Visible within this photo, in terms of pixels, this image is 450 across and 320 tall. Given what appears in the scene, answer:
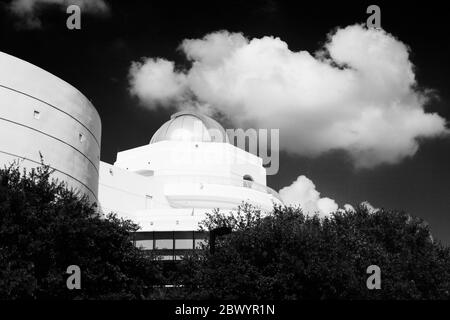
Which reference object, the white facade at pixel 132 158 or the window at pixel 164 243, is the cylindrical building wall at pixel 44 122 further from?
the window at pixel 164 243

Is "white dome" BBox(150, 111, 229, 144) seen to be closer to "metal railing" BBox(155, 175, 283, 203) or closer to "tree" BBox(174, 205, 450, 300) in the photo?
"metal railing" BBox(155, 175, 283, 203)

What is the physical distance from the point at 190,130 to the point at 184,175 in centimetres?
679

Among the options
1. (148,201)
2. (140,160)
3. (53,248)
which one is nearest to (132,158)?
(140,160)

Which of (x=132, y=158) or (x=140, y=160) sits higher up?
(x=132, y=158)

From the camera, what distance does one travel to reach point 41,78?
37.7 m

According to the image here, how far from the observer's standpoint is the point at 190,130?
6638cm

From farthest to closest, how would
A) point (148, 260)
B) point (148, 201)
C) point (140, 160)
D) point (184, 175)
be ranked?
point (140, 160) → point (184, 175) → point (148, 201) → point (148, 260)

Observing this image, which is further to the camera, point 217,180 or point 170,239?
point 217,180

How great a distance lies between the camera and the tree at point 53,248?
23.6m

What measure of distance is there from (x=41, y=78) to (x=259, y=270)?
19.2 meters

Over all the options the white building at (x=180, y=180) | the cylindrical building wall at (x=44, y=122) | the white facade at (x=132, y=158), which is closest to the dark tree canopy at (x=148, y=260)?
the cylindrical building wall at (x=44, y=122)

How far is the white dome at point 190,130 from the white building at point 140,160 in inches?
4.0

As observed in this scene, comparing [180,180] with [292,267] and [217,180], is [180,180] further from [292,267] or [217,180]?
[292,267]
